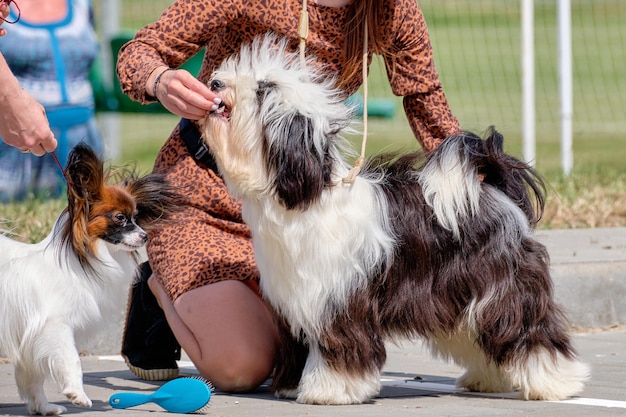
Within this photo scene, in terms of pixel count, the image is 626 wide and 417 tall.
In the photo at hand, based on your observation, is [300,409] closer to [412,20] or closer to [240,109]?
[240,109]

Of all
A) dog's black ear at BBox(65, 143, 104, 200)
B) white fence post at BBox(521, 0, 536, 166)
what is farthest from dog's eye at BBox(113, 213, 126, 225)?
white fence post at BBox(521, 0, 536, 166)

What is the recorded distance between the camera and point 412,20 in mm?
4285

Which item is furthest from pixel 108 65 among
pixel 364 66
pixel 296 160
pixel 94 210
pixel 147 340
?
pixel 296 160

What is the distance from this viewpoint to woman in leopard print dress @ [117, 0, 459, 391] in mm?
4184

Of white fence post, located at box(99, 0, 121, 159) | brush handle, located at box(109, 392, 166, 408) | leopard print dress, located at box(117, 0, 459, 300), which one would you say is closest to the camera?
brush handle, located at box(109, 392, 166, 408)

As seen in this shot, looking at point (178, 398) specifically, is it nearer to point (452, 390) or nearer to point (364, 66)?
point (452, 390)

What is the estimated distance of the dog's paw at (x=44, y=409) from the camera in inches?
146

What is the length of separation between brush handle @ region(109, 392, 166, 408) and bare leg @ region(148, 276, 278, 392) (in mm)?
519

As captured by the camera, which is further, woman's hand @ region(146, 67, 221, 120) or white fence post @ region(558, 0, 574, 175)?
white fence post @ region(558, 0, 574, 175)

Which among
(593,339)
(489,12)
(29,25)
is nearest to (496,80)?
(489,12)

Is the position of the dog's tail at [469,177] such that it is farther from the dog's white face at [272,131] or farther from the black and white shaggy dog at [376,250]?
the dog's white face at [272,131]

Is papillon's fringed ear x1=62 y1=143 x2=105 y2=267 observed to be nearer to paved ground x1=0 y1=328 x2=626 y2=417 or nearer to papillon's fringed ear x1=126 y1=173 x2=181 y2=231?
papillon's fringed ear x1=126 y1=173 x2=181 y2=231

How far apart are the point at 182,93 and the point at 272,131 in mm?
321

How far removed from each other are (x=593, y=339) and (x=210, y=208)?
6.14 feet
